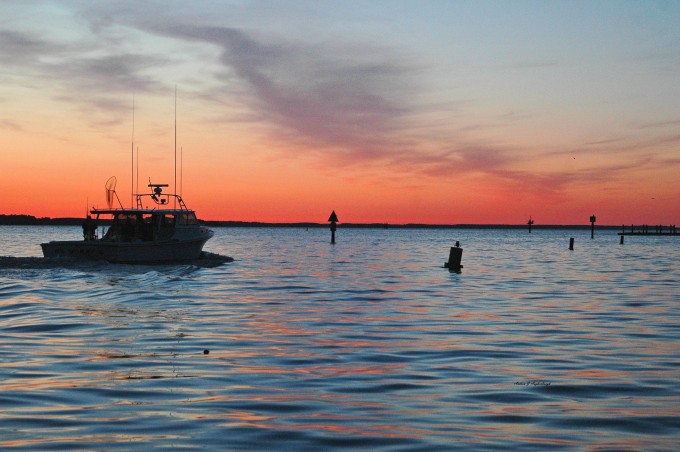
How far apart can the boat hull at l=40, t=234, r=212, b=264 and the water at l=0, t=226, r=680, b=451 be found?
13477mm

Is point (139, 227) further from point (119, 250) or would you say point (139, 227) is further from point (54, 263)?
point (54, 263)

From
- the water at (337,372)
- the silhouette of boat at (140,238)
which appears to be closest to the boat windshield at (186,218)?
the silhouette of boat at (140,238)

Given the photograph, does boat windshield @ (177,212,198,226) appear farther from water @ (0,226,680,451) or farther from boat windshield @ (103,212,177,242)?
water @ (0,226,680,451)

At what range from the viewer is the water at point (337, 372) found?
26.3ft

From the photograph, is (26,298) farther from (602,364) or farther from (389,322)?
(602,364)

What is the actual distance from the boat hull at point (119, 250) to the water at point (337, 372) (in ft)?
44.2

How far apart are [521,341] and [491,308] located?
6.92m

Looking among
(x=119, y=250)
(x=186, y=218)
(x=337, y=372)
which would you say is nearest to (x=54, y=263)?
(x=119, y=250)

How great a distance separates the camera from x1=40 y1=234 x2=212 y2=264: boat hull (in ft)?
127

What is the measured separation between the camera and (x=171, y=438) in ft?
25.2

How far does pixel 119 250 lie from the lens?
39.1m

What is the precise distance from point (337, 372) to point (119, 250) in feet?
96.8

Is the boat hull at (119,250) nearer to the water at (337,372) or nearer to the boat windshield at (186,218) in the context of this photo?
the boat windshield at (186,218)

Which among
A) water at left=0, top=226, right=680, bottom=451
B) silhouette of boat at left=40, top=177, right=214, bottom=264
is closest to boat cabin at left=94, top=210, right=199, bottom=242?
silhouette of boat at left=40, top=177, right=214, bottom=264
